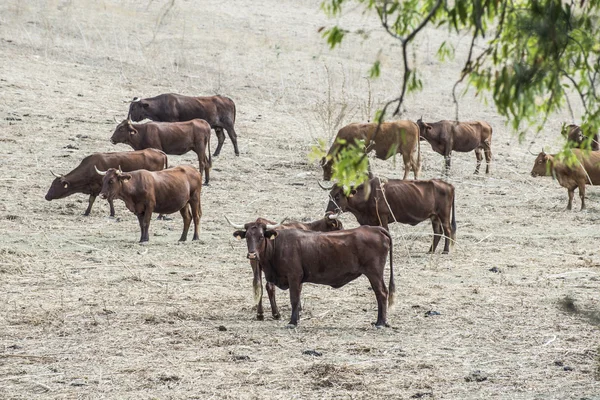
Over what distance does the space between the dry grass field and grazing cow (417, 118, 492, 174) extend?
0.46 meters

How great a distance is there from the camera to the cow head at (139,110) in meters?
21.5

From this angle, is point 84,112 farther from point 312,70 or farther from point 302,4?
point 302,4

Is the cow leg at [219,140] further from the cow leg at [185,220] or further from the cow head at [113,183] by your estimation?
the cow head at [113,183]

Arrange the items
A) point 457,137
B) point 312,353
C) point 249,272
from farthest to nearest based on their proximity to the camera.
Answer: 1. point 457,137
2. point 249,272
3. point 312,353

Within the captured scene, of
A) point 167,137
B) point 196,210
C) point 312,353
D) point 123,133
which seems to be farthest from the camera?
point 167,137

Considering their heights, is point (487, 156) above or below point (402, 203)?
below

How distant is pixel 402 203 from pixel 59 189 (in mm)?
5610

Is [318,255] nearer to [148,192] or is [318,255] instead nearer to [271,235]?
[271,235]

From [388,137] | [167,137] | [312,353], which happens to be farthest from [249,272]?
[388,137]

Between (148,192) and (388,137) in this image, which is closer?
(148,192)

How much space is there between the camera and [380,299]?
1066 cm

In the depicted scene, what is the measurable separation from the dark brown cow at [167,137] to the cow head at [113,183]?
Answer: 144 inches

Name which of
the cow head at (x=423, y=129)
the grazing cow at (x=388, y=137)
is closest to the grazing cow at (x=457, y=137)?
the cow head at (x=423, y=129)

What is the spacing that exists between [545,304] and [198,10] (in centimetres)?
2294
